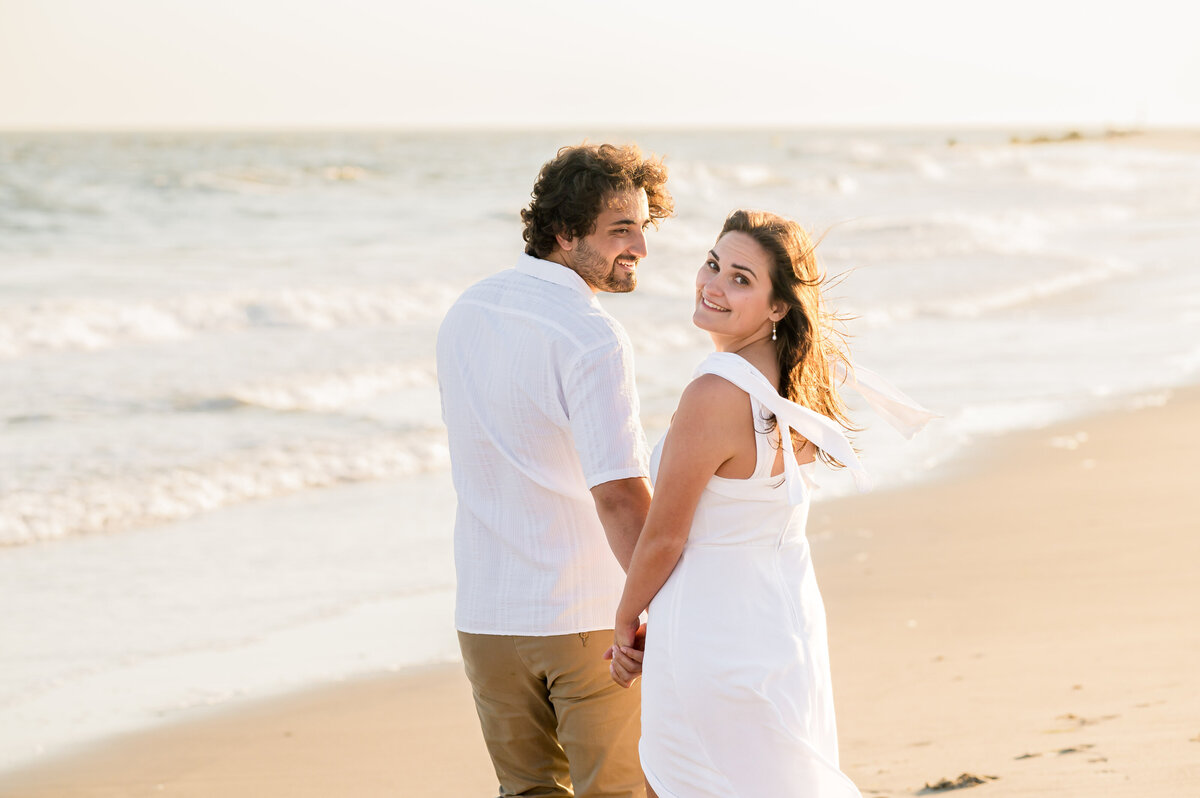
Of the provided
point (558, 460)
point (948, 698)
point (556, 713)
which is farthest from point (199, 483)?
point (558, 460)

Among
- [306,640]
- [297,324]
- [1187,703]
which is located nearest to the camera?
[1187,703]

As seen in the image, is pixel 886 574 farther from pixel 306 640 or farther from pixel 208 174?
pixel 208 174

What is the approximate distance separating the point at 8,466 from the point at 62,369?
353 cm

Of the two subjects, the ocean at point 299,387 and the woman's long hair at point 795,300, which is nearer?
the woman's long hair at point 795,300

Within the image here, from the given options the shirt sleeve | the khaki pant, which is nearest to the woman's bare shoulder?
the shirt sleeve

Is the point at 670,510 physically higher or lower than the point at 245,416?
higher

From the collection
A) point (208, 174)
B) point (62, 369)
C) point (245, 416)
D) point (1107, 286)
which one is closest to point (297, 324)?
point (62, 369)

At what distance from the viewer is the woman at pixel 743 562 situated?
2.35 metres

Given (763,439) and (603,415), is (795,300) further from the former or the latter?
(603,415)

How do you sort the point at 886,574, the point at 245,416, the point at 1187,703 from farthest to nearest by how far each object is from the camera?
the point at 245,416 < the point at 886,574 < the point at 1187,703

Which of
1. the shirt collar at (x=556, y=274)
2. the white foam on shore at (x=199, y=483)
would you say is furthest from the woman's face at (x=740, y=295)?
the white foam on shore at (x=199, y=483)

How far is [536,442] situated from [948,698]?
2557mm

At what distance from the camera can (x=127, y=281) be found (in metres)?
16.6

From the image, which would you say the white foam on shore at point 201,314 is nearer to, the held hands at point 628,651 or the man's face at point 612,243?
the man's face at point 612,243
